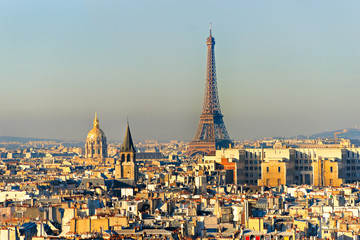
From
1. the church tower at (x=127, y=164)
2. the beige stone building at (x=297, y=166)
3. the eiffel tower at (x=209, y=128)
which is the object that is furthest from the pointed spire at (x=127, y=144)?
the eiffel tower at (x=209, y=128)

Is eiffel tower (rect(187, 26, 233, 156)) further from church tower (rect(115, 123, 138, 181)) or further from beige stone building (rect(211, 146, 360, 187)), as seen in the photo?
church tower (rect(115, 123, 138, 181))

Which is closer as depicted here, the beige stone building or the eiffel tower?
the beige stone building

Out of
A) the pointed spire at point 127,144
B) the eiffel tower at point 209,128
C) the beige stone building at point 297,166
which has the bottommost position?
the beige stone building at point 297,166

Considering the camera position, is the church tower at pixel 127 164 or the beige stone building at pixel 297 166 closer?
the beige stone building at pixel 297 166

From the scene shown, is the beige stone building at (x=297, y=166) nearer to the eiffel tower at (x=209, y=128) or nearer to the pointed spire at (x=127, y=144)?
the pointed spire at (x=127, y=144)

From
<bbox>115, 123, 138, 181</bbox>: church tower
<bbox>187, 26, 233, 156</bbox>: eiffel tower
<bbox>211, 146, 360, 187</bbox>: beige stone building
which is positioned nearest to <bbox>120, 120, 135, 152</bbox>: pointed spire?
<bbox>115, 123, 138, 181</bbox>: church tower

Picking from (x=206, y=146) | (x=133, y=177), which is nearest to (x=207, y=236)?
(x=133, y=177)

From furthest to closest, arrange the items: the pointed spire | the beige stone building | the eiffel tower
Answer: the eiffel tower < the pointed spire < the beige stone building

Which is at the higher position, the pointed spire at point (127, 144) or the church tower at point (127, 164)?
the pointed spire at point (127, 144)
